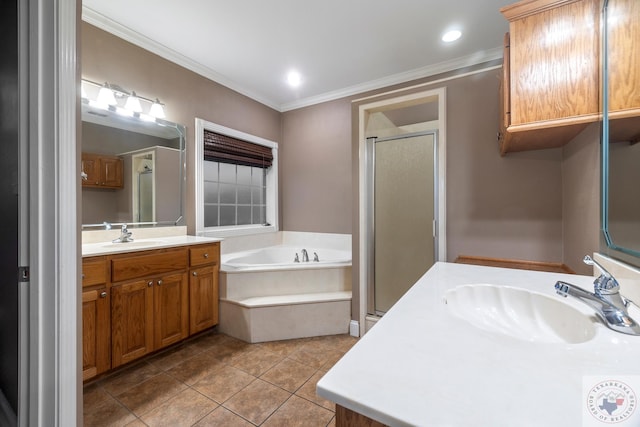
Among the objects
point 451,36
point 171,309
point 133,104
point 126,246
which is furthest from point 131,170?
point 451,36

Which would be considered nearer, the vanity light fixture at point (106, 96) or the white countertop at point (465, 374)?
the white countertop at point (465, 374)

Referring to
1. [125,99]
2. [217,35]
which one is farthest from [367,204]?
[125,99]

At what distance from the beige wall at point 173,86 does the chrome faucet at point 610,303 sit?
2.83m

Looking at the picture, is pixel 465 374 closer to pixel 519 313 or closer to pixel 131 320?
pixel 519 313

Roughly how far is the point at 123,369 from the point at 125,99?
2.08m

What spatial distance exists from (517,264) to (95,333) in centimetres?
278

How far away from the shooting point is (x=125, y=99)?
220 centimetres

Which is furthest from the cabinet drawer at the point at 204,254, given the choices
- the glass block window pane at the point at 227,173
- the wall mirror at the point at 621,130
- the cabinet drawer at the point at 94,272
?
the wall mirror at the point at 621,130

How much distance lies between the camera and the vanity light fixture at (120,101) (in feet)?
6.66

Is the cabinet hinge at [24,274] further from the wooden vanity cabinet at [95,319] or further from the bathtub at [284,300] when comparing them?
the bathtub at [284,300]

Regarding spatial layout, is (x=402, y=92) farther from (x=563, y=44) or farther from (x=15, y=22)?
(x=15, y=22)

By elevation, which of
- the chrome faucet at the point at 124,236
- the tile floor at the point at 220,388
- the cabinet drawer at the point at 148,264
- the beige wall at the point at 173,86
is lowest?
the tile floor at the point at 220,388

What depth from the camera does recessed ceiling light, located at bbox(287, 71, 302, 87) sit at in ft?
9.45

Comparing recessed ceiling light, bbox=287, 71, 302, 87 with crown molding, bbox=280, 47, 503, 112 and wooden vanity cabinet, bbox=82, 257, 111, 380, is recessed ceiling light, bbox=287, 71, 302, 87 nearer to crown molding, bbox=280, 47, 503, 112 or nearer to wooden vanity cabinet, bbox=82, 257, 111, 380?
crown molding, bbox=280, 47, 503, 112
